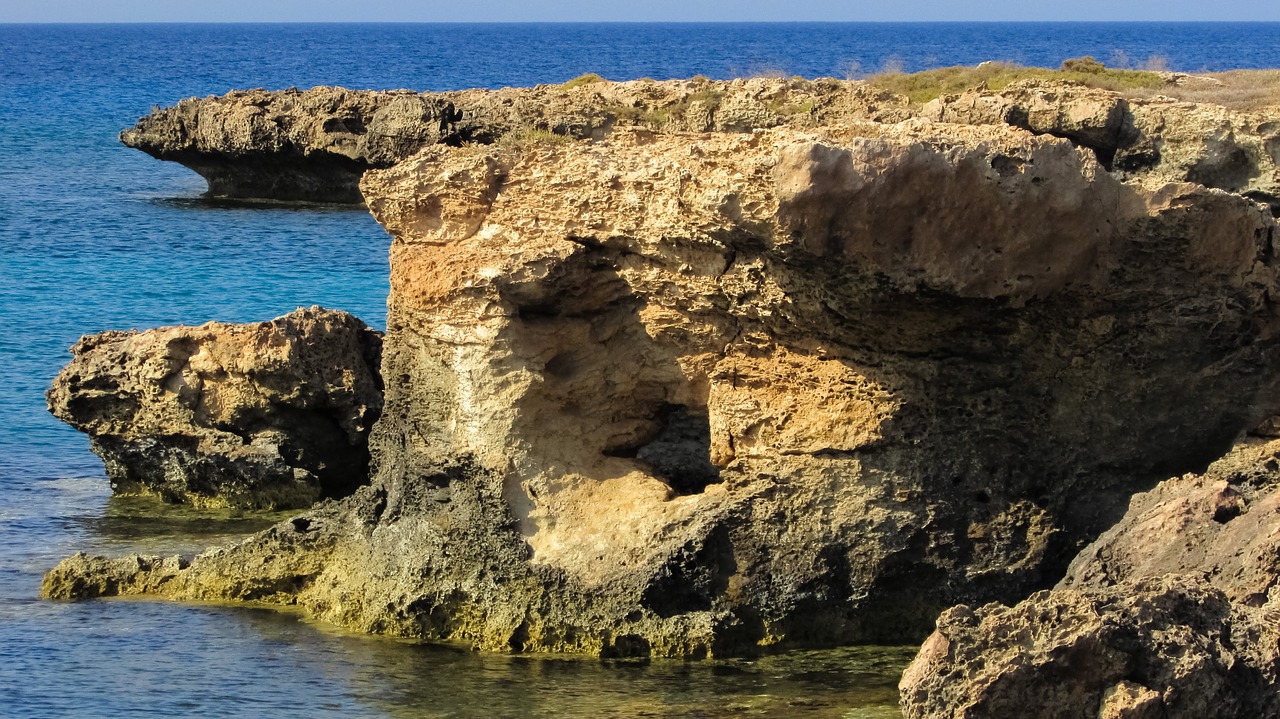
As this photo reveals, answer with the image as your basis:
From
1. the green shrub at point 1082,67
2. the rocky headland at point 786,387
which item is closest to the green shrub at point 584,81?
the green shrub at point 1082,67

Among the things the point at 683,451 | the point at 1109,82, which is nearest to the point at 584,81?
the point at 1109,82

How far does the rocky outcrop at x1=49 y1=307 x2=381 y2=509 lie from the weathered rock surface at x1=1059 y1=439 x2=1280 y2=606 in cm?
715

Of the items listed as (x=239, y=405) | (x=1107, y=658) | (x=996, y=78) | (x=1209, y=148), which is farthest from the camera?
(x=996, y=78)

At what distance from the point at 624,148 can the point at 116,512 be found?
6585 mm

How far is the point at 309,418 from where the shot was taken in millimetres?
13953

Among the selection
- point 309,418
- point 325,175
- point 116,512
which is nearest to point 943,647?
point 309,418

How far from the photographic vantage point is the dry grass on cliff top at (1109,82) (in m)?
19.7

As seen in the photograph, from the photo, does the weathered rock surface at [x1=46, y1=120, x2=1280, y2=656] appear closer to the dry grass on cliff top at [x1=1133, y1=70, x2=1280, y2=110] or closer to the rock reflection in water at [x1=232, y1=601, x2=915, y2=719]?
the rock reflection in water at [x1=232, y1=601, x2=915, y2=719]

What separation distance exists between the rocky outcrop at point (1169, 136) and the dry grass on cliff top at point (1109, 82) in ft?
7.94

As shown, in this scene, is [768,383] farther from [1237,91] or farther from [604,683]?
[1237,91]

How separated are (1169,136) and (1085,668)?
10953 millimetres

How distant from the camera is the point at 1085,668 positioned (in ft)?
21.5

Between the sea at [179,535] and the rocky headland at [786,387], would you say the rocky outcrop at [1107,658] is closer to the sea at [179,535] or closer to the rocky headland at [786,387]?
the rocky headland at [786,387]

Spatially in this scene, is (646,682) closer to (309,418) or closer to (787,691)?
(787,691)
